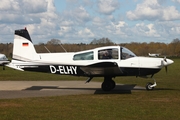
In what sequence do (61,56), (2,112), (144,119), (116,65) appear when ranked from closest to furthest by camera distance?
1. (144,119)
2. (2,112)
3. (116,65)
4. (61,56)

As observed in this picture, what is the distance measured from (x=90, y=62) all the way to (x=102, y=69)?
0.95 m

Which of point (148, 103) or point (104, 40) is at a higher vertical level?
point (104, 40)

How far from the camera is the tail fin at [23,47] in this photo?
50.7 feet

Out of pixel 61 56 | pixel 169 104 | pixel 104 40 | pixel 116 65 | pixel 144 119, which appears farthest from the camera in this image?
Result: pixel 104 40

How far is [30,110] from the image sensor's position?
30.9ft

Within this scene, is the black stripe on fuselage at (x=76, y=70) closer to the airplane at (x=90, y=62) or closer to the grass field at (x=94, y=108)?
the airplane at (x=90, y=62)

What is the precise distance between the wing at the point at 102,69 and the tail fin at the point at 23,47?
10.2 ft

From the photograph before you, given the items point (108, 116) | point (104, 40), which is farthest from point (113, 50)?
point (104, 40)

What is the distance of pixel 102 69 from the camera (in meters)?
13.7

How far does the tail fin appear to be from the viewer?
15.5m

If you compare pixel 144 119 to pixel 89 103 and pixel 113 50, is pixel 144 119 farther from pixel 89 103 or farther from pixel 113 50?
pixel 113 50

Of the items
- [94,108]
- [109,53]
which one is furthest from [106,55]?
[94,108]

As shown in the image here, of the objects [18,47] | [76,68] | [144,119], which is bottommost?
[144,119]

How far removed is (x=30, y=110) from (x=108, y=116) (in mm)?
2521
